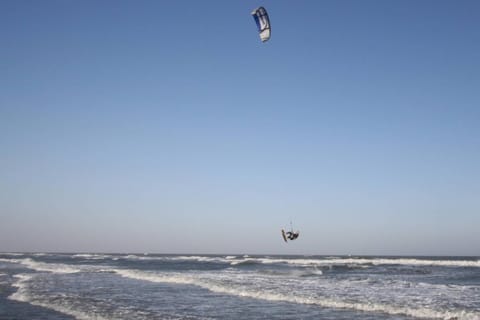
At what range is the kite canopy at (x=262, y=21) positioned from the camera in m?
20.6

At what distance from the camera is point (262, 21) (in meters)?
21.0

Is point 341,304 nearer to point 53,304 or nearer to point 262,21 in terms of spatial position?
point 53,304

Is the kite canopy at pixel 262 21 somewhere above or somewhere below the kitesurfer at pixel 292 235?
above

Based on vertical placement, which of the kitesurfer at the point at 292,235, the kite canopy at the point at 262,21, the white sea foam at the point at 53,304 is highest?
the kite canopy at the point at 262,21

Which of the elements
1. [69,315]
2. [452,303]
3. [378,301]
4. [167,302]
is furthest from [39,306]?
[452,303]

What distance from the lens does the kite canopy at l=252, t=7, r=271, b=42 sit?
20.6m

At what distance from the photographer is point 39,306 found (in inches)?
646

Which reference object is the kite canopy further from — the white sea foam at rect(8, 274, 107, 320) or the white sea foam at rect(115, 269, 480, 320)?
the white sea foam at rect(8, 274, 107, 320)

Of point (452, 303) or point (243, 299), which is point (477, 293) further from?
point (243, 299)

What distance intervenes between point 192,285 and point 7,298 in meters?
8.83

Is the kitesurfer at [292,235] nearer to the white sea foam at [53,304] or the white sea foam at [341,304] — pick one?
the white sea foam at [341,304]

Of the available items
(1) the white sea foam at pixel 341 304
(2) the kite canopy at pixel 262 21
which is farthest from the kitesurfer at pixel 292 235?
(2) the kite canopy at pixel 262 21

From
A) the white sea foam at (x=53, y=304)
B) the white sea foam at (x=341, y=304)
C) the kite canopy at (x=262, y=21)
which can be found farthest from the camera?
the kite canopy at (x=262, y=21)

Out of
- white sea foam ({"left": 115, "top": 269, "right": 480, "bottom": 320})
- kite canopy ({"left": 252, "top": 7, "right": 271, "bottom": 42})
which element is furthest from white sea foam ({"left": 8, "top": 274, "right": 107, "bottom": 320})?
kite canopy ({"left": 252, "top": 7, "right": 271, "bottom": 42})
